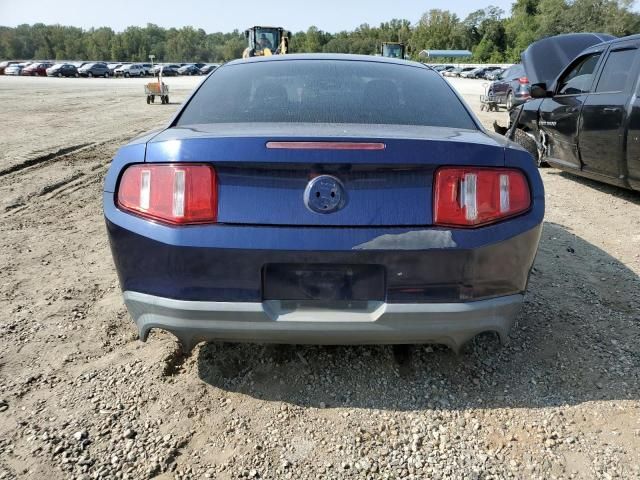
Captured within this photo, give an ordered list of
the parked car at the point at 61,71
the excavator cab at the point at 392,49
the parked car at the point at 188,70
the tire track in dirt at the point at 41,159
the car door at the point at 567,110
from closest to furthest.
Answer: the car door at the point at 567,110, the tire track in dirt at the point at 41,159, the excavator cab at the point at 392,49, the parked car at the point at 61,71, the parked car at the point at 188,70

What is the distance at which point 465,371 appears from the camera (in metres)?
2.61

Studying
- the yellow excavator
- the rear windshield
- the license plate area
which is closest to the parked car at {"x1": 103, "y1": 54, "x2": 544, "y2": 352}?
the license plate area

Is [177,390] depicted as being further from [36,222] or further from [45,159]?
[45,159]

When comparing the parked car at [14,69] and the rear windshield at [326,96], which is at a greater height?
the parked car at [14,69]

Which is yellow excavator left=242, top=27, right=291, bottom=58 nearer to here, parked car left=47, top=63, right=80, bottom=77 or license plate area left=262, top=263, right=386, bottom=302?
license plate area left=262, top=263, right=386, bottom=302

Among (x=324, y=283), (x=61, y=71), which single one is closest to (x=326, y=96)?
(x=324, y=283)

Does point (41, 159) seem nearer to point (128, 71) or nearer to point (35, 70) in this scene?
point (35, 70)

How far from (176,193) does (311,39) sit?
431 ft

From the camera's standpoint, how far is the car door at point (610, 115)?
215 inches

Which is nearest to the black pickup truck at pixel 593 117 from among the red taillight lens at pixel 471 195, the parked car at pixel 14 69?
the red taillight lens at pixel 471 195

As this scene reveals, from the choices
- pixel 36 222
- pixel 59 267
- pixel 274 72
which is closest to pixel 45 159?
pixel 36 222

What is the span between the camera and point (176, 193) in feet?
6.64

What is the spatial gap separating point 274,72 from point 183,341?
1732 millimetres

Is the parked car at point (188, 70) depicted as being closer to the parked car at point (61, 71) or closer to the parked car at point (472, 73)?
the parked car at point (61, 71)
